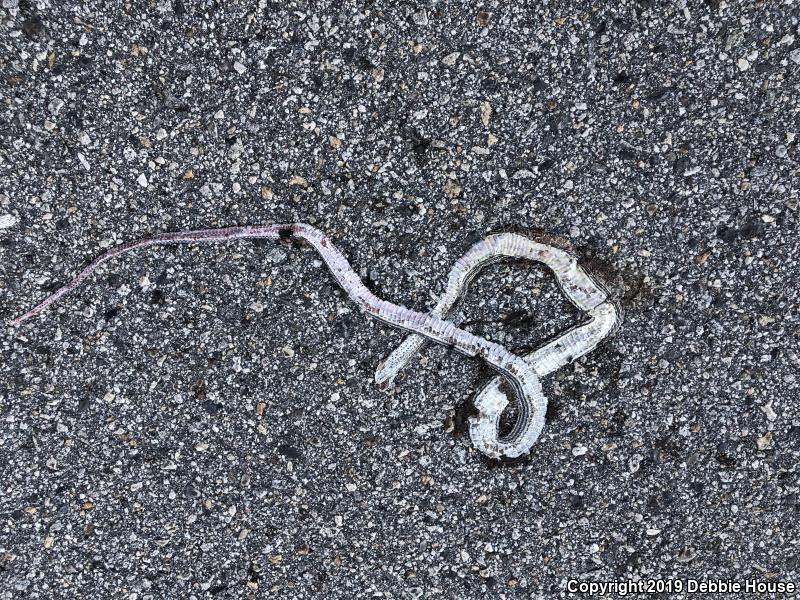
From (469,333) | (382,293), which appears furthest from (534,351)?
(382,293)

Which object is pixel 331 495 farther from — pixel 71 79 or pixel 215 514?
pixel 71 79

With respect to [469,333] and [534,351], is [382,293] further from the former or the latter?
[534,351]

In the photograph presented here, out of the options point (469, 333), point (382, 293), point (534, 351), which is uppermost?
point (382, 293)

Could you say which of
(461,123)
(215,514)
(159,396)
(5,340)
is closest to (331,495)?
(215,514)
